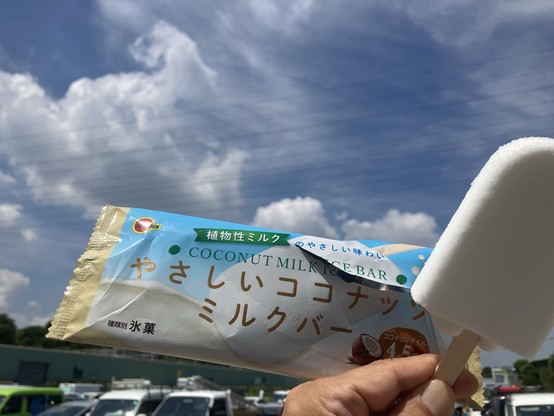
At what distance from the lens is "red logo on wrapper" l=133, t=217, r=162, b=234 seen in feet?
6.90

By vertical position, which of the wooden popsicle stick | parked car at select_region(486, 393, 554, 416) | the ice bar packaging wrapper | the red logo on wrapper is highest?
the red logo on wrapper

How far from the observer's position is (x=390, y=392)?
5.31 ft

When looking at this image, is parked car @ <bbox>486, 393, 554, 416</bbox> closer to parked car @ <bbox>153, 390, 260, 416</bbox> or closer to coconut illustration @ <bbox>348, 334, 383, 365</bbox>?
coconut illustration @ <bbox>348, 334, 383, 365</bbox>

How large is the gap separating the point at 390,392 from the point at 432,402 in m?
0.13

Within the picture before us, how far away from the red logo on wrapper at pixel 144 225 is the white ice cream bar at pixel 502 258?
3.56 ft

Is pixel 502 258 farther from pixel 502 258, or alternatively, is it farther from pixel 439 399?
pixel 439 399

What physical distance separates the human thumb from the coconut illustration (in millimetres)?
385

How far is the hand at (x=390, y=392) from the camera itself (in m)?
1.57

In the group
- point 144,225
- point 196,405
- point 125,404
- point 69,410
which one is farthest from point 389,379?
point 69,410

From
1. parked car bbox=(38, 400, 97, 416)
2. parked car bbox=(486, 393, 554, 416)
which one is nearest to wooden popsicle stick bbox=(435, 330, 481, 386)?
parked car bbox=(486, 393, 554, 416)

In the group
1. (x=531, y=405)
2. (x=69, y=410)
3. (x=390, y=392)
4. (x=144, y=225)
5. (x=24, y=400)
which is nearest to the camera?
(x=390, y=392)

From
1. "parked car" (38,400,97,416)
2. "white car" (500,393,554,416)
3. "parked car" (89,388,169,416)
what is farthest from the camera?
"parked car" (38,400,97,416)

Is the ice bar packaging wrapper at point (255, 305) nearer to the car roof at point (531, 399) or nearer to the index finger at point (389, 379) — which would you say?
the index finger at point (389, 379)

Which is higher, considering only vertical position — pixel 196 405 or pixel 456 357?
pixel 456 357
